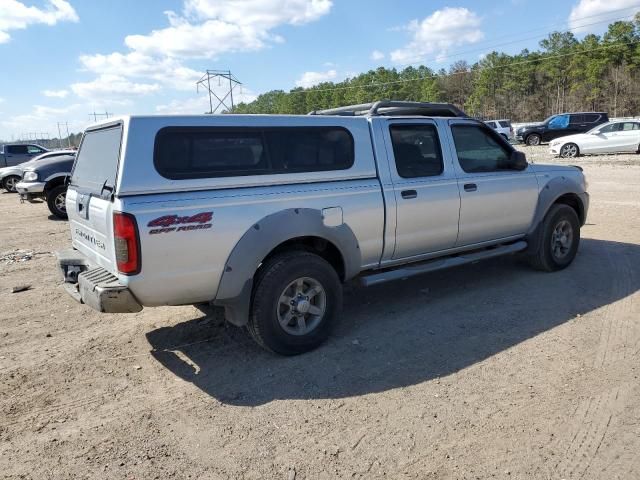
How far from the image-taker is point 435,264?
4.99 m

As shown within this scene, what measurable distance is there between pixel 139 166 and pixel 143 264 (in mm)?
659

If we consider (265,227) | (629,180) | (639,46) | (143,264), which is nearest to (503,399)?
(265,227)

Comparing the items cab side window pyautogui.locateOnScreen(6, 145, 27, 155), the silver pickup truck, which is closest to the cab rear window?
the silver pickup truck

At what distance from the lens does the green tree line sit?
175 feet

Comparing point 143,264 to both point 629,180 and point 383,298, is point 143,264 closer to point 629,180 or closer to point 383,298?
point 383,298

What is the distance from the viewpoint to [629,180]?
13859 millimetres

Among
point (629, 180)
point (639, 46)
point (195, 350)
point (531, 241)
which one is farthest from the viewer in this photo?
point (639, 46)

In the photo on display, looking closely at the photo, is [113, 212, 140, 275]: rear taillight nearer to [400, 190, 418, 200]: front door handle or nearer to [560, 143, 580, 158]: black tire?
[400, 190, 418, 200]: front door handle

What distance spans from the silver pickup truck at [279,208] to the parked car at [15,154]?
74.1 ft

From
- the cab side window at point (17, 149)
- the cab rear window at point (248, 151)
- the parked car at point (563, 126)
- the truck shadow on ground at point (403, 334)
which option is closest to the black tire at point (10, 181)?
the cab side window at point (17, 149)

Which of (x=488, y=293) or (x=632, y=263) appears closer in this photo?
(x=488, y=293)

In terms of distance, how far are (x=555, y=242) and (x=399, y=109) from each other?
8.92 ft

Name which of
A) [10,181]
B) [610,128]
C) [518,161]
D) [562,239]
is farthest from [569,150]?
[10,181]

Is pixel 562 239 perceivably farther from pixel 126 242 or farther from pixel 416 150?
pixel 126 242
